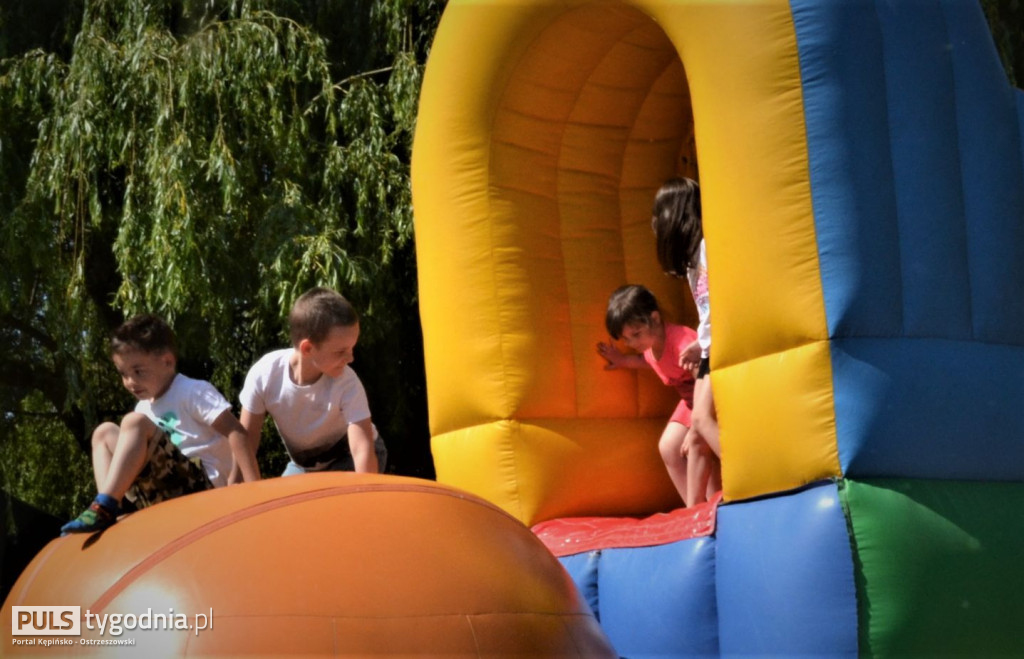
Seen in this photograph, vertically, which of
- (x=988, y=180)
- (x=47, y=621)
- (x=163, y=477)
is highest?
(x=988, y=180)

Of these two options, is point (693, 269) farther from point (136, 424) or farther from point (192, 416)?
point (136, 424)

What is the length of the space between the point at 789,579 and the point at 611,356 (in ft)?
5.12

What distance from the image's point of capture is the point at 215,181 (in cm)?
631

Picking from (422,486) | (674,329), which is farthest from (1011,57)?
(422,486)

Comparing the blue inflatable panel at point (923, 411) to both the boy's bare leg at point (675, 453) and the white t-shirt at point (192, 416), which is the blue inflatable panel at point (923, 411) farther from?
the white t-shirt at point (192, 416)

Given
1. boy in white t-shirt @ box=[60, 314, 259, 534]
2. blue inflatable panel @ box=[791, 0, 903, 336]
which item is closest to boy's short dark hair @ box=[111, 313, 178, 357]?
boy in white t-shirt @ box=[60, 314, 259, 534]

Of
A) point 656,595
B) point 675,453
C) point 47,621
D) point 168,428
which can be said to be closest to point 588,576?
point 656,595

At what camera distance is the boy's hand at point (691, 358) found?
4406 millimetres

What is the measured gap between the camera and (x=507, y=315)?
15.0 feet

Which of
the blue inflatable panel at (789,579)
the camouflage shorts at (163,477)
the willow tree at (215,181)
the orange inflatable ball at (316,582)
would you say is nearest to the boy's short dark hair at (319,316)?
the camouflage shorts at (163,477)

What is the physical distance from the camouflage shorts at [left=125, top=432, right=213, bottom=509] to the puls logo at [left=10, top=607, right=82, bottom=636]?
0.76 metres

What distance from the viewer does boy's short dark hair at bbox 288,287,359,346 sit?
13.1ft

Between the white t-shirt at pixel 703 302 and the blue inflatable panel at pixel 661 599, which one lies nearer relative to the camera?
the blue inflatable panel at pixel 661 599

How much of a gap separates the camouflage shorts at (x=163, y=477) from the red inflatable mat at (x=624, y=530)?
121cm
